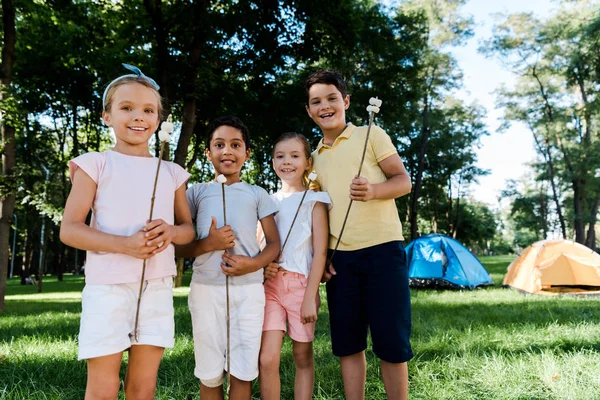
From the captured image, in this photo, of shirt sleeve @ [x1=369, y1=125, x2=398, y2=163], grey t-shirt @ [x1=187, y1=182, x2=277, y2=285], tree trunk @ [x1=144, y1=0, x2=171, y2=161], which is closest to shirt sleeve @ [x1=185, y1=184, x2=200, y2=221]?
grey t-shirt @ [x1=187, y1=182, x2=277, y2=285]

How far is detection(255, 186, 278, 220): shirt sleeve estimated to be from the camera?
249 centimetres

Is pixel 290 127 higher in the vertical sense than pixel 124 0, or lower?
lower

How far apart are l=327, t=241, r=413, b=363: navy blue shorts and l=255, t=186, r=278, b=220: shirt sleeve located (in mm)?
444

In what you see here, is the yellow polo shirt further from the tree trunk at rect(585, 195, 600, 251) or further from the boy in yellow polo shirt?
the tree trunk at rect(585, 195, 600, 251)

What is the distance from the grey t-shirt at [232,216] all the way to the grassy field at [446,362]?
0.62m

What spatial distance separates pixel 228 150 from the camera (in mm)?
2490

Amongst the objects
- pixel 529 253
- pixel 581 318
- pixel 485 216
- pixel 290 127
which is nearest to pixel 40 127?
pixel 290 127

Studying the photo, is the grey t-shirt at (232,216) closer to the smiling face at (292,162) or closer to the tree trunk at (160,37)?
the smiling face at (292,162)

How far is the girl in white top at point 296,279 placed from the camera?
7.80 feet

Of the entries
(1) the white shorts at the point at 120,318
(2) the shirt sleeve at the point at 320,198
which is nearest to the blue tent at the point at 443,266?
(2) the shirt sleeve at the point at 320,198

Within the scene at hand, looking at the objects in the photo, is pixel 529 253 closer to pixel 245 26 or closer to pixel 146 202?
pixel 245 26

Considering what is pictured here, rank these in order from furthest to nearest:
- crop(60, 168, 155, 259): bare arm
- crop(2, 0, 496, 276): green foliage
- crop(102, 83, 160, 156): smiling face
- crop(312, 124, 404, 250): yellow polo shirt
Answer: crop(2, 0, 496, 276): green foliage
crop(312, 124, 404, 250): yellow polo shirt
crop(102, 83, 160, 156): smiling face
crop(60, 168, 155, 259): bare arm

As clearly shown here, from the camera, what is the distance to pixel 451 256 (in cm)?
1030

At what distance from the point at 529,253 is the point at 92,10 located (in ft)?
34.7
